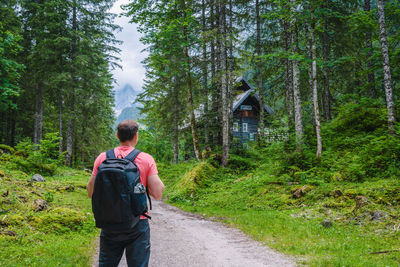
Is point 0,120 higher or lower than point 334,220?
higher

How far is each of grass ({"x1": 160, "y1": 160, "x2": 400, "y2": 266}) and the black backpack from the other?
4.35 m

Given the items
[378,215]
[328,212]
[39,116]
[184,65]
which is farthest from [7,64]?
[378,215]

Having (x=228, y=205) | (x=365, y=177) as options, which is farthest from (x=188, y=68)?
(x=365, y=177)

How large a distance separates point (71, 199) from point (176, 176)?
419 inches

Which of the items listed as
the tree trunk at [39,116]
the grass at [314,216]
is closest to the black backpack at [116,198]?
the grass at [314,216]

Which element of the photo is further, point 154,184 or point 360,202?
point 360,202

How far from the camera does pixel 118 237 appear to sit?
267cm

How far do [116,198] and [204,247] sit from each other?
15.3 ft

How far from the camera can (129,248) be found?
2744mm

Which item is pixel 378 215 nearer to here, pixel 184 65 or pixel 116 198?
pixel 116 198

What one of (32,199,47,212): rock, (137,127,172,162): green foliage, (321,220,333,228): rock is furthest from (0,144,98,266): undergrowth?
(137,127,172,162): green foliage

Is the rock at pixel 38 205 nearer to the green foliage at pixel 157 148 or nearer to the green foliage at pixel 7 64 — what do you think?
the green foliage at pixel 7 64

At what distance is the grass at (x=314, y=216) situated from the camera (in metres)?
5.71

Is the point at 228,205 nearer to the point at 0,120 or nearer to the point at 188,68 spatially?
the point at 188,68
